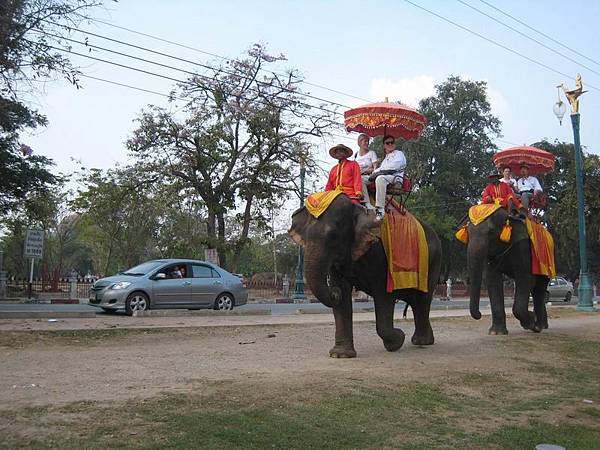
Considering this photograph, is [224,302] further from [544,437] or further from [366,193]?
[544,437]

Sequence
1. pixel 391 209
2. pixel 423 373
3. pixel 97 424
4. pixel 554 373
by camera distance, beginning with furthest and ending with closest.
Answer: pixel 391 209
pixel 554 373
pixel 423 373
pixel 97 424

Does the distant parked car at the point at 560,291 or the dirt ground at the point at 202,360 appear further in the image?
the distant parked car at the point at 560,291

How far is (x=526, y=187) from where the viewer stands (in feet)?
44.3

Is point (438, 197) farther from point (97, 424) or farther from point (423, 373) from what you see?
point (97, 424)

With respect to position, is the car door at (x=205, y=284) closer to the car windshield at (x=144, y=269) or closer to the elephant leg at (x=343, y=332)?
the car windshield at (x=144, y=269)

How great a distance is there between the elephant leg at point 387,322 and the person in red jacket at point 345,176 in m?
1.50

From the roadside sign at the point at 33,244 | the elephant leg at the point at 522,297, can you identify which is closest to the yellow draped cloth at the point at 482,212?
the elephant leg at the point at 522,297

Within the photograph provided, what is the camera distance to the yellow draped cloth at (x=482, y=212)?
37.8 ft

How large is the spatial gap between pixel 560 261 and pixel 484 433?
52.7 m

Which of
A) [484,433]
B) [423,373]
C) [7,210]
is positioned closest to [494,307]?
[423,373]

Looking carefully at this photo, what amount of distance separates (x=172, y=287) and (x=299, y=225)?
965 centimetres

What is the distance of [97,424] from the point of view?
449 cm

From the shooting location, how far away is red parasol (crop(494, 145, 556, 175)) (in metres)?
13.9

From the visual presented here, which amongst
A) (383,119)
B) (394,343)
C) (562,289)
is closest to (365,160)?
(383,119)
